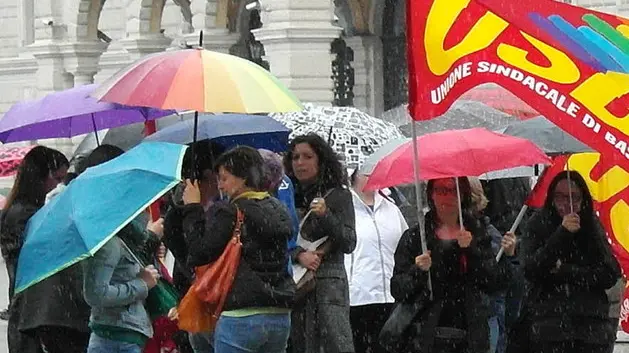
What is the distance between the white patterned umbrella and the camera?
13.6 m

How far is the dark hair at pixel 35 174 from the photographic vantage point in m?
10.4

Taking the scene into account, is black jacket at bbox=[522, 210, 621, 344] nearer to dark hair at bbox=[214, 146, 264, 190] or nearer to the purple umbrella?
dark hair at bbox=[214, 146, 264, 190]

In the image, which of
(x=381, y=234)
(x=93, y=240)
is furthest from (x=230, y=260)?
(x=381, y=234)

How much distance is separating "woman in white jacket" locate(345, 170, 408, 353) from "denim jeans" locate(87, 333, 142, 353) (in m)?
2.34

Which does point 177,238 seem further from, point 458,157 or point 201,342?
point 458,157

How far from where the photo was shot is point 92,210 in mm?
8859

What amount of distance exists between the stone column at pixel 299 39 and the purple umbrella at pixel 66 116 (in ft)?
42.0

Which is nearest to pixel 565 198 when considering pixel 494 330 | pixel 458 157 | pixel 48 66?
pixel 458 157

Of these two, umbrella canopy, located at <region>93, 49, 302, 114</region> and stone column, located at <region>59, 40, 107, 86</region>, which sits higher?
umbrella canopy, located at <region>93, 49, 302, 114</region>

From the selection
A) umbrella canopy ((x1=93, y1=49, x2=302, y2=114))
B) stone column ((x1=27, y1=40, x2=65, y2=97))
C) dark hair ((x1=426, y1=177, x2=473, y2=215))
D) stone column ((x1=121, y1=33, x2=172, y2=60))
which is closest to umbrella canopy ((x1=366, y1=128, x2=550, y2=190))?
dark hair ((x1=426, y1=177, x2=473, y2=215))

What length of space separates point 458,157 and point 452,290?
801mm

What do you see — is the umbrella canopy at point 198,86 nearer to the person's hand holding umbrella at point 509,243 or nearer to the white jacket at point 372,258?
the white jacket at point 372,258

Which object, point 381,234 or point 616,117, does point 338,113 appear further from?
point 616,117

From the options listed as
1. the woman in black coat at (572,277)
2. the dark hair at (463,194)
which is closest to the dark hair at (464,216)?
the dark hair at (463,194)
